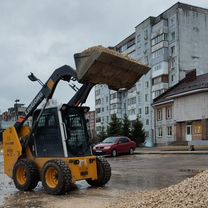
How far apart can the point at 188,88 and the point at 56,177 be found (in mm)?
42237

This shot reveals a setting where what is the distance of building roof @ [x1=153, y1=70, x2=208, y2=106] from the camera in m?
49.8

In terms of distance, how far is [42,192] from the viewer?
12.4m

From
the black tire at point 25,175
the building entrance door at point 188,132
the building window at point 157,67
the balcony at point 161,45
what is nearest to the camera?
the black tire at point 25,175

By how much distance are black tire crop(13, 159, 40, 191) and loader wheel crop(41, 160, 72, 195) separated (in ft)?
1.85

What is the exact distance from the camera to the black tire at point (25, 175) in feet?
41.5

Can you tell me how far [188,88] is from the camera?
52406 mm

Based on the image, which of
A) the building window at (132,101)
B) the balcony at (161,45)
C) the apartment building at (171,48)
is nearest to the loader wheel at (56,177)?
the apartment building at (171,48)

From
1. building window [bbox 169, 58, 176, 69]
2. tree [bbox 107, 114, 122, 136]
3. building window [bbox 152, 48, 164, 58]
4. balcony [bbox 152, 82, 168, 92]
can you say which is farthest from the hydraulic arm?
building window [bbox 152, 48, 164, 58]

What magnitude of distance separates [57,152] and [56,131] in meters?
0.63

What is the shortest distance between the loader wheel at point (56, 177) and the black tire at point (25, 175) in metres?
0.56

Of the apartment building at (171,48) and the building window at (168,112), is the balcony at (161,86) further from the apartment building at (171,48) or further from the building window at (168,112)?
the building window at (168,112)

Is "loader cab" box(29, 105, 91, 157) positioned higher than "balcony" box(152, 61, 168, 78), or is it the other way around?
"balcony" box(152, 61, 168, 78)

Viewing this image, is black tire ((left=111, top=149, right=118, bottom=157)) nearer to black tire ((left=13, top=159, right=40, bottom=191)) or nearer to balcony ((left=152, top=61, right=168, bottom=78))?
black tire ((left=13, top=159, right=40, bottom=191))

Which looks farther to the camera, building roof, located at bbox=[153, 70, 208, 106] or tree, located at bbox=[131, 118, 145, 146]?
tree, located at bbox=[131, 118, 145, 146]
